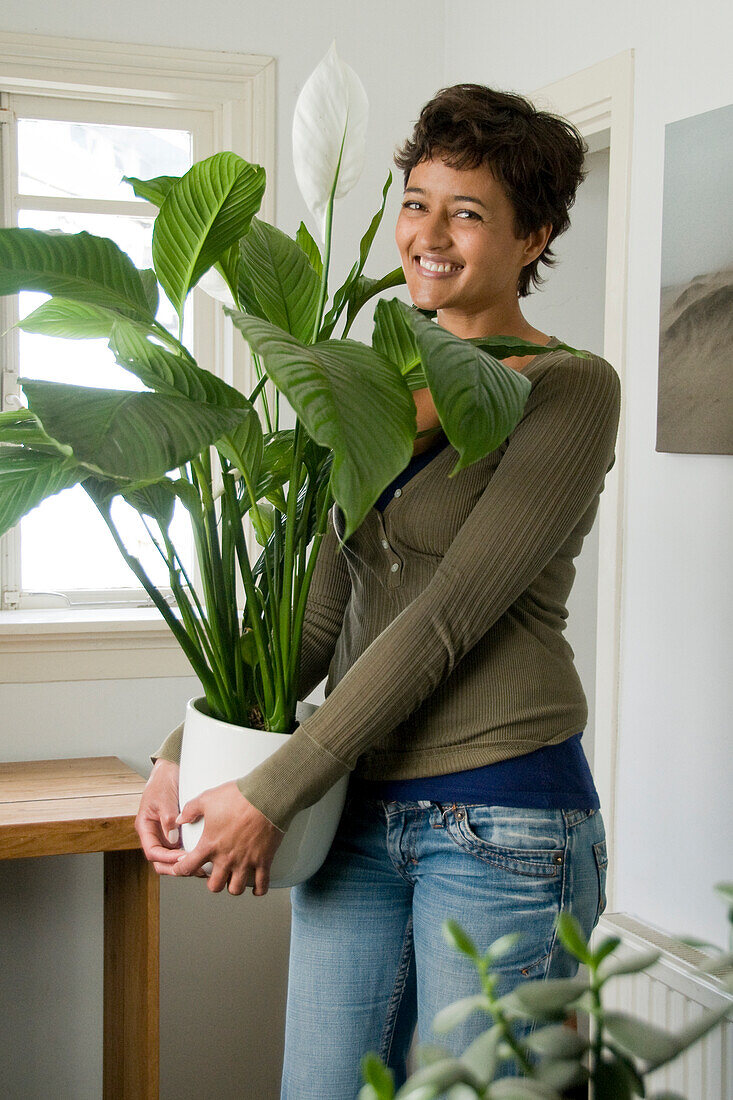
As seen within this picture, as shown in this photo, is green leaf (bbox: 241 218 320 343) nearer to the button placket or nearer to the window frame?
the button placket

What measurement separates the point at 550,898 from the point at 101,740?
4.86 ft

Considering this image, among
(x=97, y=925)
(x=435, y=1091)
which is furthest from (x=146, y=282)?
(x=97, y=925)

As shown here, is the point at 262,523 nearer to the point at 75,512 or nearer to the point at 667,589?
the point at 667,589

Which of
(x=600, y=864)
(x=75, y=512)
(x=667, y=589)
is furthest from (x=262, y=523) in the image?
(x=75, y=512)

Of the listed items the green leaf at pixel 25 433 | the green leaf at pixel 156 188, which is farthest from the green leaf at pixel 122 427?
the green leaf at pixel 156 188

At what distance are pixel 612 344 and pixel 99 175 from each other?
1.18 m

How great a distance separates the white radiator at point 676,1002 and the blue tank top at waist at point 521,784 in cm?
46

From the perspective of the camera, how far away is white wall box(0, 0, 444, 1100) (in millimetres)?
2266

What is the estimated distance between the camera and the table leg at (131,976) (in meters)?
1.92

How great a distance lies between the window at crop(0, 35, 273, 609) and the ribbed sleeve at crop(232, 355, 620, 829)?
1.45m

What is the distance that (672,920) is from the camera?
1739 mm

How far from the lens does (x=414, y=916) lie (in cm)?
108

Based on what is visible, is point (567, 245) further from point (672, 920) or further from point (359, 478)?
point (359, 478)

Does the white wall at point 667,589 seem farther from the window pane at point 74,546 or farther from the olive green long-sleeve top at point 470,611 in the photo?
the window pane at point 74,546
